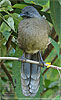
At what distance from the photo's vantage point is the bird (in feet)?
4.83

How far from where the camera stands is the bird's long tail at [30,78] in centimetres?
150

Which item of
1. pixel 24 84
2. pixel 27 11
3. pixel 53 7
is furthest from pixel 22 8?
pixel 24 84

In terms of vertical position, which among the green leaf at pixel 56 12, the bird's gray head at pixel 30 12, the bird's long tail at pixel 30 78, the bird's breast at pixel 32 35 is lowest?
the bird's long tail at pixel 30 78

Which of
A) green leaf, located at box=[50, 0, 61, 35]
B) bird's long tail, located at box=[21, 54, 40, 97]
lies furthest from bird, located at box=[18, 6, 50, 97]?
green leaf, located at box=[50, 0, 61, 35]

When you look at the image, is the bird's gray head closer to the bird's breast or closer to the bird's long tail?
the bird's breast

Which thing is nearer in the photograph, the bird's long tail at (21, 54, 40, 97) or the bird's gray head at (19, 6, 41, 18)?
the bird's long tail at (21, 54, 40, 97)

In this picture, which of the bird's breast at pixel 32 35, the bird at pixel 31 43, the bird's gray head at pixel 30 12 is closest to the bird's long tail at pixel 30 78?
the bird at pixel 31 43

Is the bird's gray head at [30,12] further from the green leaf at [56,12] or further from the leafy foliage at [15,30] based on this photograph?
the green leaf at [56,12]

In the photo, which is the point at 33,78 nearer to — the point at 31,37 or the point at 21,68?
the point at 21,68

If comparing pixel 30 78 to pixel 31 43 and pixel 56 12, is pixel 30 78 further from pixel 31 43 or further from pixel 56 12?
pixel 56 12

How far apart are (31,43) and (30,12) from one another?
0.32 m

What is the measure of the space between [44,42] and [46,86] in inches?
30.0

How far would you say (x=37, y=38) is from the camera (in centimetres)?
146

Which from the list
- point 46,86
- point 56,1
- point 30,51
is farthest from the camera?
point 46,86
